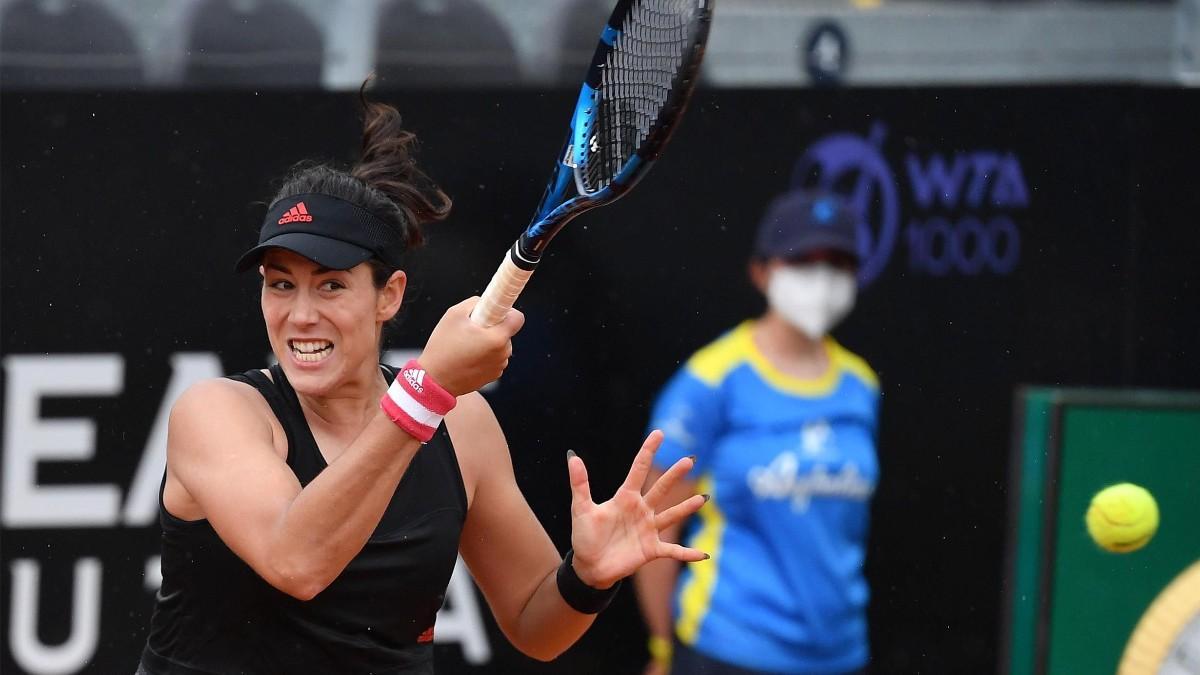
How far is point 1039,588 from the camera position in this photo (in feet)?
12.0

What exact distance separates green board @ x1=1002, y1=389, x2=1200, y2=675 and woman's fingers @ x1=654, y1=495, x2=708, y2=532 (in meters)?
1.57

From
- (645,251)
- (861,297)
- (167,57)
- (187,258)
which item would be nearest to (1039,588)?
(861,297)

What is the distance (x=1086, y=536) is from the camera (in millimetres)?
3639

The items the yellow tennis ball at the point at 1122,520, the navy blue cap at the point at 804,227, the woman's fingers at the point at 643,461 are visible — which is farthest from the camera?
the navy blue cap at the point at 804,227

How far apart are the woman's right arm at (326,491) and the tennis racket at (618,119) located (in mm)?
43

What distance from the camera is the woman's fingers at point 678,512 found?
90.2 inches

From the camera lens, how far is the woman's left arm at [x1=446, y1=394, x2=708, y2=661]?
7.78ft

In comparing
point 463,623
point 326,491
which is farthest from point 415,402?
point 463,623

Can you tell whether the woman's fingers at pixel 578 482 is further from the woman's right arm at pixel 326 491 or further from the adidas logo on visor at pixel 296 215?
the adidas logo on visor at pixel 296 215

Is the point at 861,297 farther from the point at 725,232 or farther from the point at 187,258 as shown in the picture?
the point at 187,258

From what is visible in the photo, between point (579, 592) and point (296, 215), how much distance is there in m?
0.67

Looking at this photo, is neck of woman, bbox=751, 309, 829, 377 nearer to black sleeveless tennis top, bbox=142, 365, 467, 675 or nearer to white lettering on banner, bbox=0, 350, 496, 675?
white lettering on banner, bbox=0, 350, 496, 675

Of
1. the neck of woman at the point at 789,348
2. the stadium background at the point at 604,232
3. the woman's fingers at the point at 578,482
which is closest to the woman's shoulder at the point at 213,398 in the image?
the woman's fingers at the point at 578,482

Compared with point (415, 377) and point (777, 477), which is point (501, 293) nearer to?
point (415, 377)
